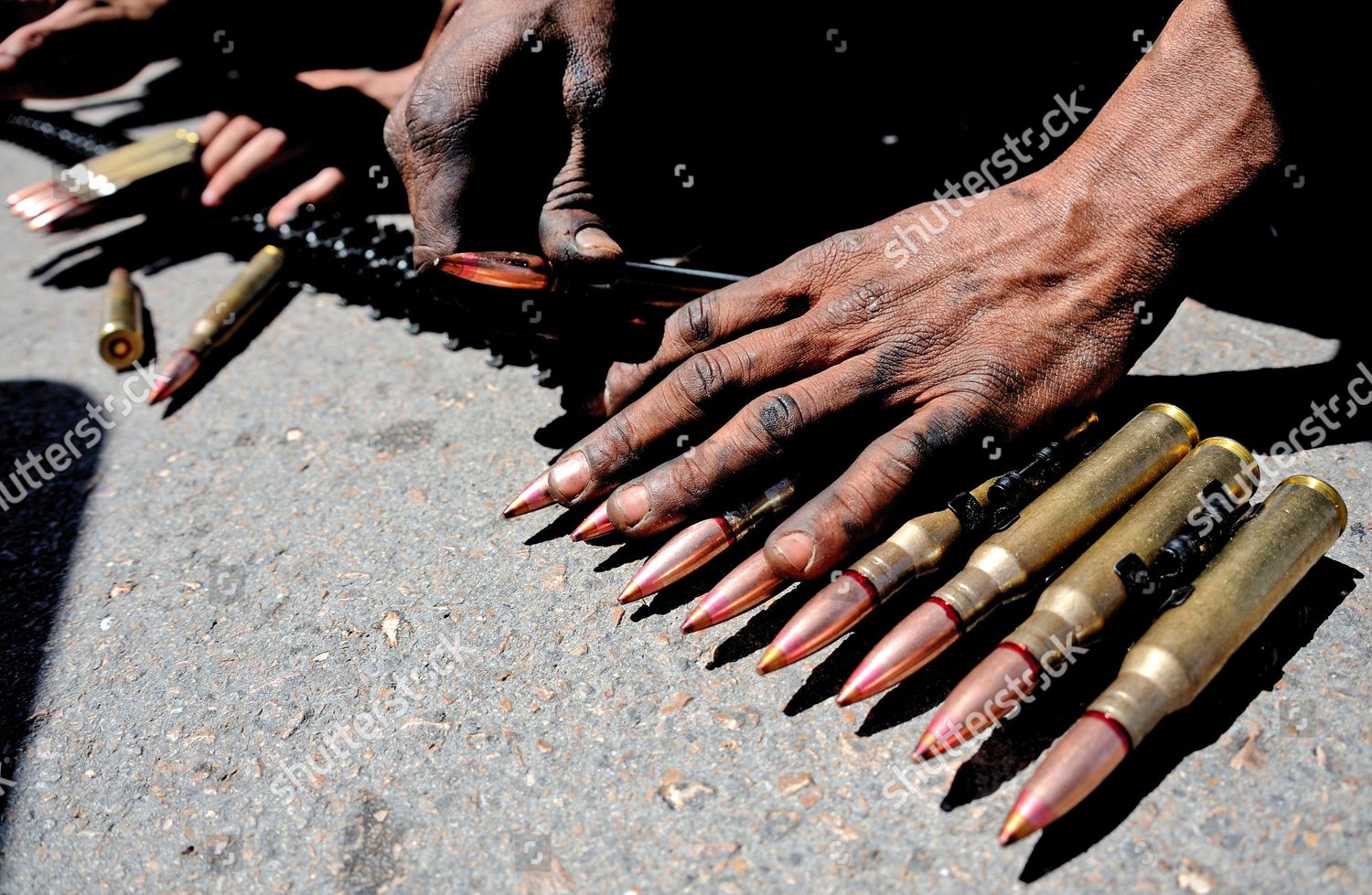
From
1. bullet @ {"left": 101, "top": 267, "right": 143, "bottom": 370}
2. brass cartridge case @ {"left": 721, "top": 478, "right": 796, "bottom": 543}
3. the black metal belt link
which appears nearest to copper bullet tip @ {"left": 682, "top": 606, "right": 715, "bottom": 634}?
brass cartridge case @ {"left": 721, "top": 478, "right": 796, "bottom": 543}

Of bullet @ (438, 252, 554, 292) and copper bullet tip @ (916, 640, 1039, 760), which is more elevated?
bullet @ (438, 252, 554, 292)

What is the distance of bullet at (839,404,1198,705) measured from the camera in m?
2.11

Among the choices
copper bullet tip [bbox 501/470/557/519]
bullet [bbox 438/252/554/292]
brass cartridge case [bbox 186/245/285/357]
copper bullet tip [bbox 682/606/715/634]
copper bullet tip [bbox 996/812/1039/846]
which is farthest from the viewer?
brass cartridge case [bbox 186/245/285/357]

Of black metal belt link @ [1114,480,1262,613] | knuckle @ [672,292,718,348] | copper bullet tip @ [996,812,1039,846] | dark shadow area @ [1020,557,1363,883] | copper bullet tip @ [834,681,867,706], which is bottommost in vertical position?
dark shadow area @ [1020,557,1363,883]

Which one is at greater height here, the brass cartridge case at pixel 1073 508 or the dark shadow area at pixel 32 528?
the dark shadow area at pixel 32 528

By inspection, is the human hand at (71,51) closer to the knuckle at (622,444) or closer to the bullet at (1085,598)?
the knuckle at (622,444)

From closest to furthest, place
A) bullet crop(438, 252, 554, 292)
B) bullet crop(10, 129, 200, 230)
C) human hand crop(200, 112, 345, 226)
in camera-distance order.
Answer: bullet crop(438, 252, 554, 292) → human hand crop(200, 112, 345, 226) → bullet crop(10, 129, 200, 230)

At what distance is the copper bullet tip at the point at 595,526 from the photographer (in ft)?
8.61

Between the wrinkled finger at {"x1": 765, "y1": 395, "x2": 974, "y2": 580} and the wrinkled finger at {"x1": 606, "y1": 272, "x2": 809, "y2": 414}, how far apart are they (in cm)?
53

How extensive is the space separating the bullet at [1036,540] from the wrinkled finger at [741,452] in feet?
1.76

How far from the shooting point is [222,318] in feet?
13.8

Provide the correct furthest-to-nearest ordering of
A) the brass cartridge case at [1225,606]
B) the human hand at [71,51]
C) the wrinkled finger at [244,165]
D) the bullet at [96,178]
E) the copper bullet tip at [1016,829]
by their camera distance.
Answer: the bullet at [96,178] < the wrinkled finger at [244,165] < the human hand at [71,51] < the brass cartridge case at [1225,606] < the copper bullet tip at [1016,829]

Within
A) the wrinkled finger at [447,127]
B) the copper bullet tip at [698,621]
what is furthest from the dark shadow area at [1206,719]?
the wrinkled finger at [447,127]

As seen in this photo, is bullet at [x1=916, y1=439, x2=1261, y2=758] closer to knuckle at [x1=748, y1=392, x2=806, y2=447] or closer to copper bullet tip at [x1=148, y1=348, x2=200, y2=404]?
knuckle at [x1=748, y1=392, x2=806, y2=447]
